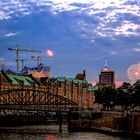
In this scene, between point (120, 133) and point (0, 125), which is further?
point (0, 125)

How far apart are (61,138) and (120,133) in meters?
13.8

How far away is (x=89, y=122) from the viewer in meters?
150

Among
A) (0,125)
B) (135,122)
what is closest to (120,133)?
(135,122)

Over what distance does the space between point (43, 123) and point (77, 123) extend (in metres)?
31.4

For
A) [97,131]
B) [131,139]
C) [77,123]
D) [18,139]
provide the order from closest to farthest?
[131,139], [18,139], [97,131], [77,123]

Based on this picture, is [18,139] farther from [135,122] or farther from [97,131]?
[97,131]

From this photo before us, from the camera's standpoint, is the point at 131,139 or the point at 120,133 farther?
the point at 120,133

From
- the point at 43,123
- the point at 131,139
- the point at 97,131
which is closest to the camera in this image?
the point at 131,139

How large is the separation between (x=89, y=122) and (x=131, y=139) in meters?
44.3

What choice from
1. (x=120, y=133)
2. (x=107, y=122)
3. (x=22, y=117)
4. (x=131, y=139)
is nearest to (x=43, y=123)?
(x=22, y=117)

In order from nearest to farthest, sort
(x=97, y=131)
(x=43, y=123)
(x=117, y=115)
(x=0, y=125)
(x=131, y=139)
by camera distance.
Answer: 1. (x=131, y=139)
2. (x=117, y=115)
3. (x=97, y=131)
4. (x=0, y=125)
5. (x=43, y=123)

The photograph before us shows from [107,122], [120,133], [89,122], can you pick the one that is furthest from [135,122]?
[89,122]

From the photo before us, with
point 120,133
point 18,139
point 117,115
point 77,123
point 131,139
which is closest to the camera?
point 131,139

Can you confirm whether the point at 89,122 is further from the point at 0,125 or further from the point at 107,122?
the point at 0,125
